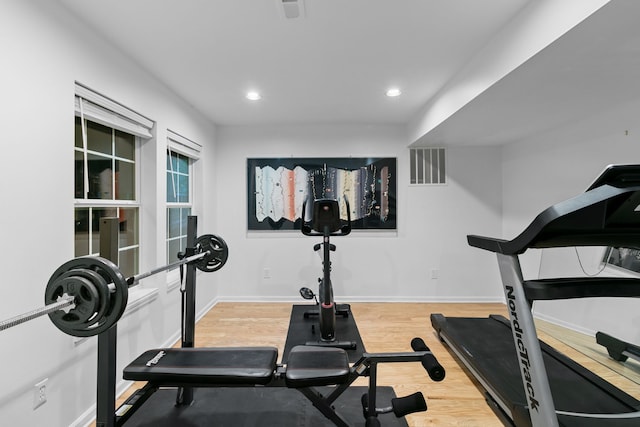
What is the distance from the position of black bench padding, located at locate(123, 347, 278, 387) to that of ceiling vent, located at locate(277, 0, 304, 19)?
77.1 inches

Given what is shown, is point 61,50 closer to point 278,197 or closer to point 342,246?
point 278,197

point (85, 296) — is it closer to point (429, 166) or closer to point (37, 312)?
point (37, 312)

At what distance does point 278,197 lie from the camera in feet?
12.8

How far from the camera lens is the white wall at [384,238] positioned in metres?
3.89

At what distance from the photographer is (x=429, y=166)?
3.91m

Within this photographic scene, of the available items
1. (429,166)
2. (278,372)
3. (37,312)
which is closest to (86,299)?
(37,312)

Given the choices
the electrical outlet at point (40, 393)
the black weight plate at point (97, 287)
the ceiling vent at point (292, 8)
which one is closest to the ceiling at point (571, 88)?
the ceiling vent at point (292, 8)

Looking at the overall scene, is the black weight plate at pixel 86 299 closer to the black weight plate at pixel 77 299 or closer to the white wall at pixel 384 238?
the black weight plate at pixel 77 299

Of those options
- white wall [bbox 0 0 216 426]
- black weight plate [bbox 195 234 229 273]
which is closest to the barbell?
white wall [bbox 0 0 216 426]

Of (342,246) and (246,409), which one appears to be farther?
(342,246)

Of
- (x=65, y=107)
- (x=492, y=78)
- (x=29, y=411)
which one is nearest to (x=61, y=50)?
(x=65, y=107)

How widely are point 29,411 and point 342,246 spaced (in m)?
3.08

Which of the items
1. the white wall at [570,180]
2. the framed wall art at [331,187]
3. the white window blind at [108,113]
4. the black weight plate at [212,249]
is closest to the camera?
the white window blind at [108,113]

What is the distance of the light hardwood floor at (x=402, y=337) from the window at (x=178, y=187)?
3.23ft
